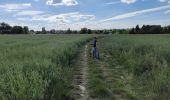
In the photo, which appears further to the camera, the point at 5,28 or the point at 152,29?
the point at 5,28

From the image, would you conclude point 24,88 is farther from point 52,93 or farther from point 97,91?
point 97,91

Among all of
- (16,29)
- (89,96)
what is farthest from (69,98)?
(16,29)

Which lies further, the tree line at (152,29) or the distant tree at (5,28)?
the distant tree at (5,28)

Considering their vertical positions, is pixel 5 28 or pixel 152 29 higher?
pixel 5 28

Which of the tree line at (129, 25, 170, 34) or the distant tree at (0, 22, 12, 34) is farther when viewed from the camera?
the distant tree at (0, 22, 12, 34)

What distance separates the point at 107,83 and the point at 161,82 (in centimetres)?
249

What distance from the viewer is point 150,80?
10945 millimetres

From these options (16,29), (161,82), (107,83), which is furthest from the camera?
(16,29)

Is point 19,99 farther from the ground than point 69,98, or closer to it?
farther from the ground

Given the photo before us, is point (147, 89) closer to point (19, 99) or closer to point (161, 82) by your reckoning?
point (161, 82)

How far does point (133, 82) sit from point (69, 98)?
145 inches

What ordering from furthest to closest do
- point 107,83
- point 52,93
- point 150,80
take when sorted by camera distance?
point 107,83 → point 150,80 → point 52,93

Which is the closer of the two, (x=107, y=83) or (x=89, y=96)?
(x=89, y=96)

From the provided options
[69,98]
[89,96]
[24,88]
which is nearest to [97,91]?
[89,96]
